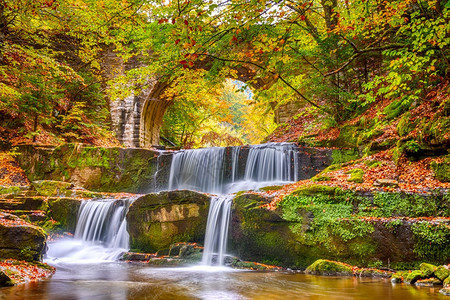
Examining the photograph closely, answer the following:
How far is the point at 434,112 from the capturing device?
674 centimetres

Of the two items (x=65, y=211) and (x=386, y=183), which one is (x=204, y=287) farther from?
(x=65, y=211)

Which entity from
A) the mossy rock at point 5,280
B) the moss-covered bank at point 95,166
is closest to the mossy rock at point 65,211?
the moss-covered bank at point 95,166

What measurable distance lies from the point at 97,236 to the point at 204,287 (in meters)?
4.93

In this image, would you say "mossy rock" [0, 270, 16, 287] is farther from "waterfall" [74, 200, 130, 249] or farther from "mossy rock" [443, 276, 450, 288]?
"mossy rock" [443, 276, 450, 288]

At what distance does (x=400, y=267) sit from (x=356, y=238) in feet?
2.38

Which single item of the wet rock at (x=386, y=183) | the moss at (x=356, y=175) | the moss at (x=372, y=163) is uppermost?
the moss at (x=372, y=163)

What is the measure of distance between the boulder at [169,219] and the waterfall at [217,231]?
6.8 inches

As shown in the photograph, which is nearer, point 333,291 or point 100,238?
point 333,291

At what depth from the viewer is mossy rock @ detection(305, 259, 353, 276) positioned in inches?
197

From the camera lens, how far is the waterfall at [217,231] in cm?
644

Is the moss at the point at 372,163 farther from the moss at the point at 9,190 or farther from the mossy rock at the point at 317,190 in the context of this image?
the moss at the point at 9,190

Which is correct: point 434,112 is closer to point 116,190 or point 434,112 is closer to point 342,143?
point 342,143

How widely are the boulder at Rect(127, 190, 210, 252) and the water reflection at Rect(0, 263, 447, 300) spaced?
4.82 ft

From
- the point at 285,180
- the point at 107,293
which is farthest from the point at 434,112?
the point at 107,293
